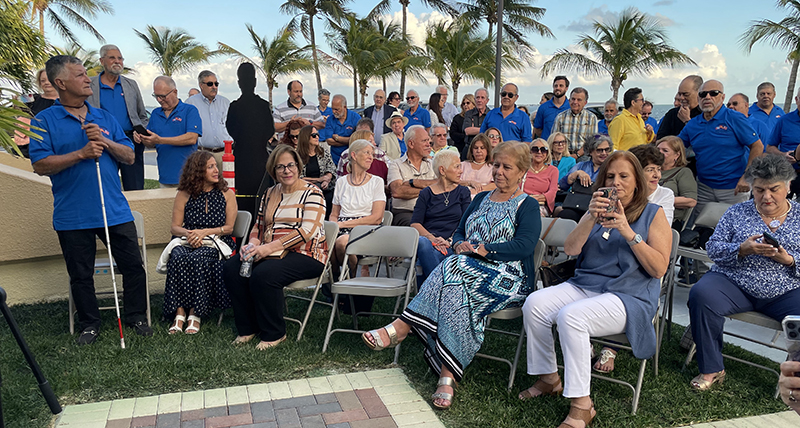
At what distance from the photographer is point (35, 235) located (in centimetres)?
522

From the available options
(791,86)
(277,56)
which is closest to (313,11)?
(277,56)

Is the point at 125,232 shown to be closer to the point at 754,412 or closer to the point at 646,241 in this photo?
the point at 646,241

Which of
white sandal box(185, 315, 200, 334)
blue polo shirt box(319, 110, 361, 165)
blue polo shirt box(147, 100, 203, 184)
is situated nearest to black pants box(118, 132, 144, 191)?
blue polo shirt box(147, 100, 203, 184)

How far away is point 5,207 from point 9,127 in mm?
2317

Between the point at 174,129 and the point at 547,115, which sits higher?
the point at 547,115

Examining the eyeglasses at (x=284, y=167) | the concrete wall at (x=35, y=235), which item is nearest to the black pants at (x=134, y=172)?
the concrete wall at (x=35, y=235)

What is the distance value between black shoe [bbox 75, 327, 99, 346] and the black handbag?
10.9ft

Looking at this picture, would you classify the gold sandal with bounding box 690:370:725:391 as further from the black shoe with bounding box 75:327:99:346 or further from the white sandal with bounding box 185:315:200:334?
the black shoe with bounding box 75:327:99:346

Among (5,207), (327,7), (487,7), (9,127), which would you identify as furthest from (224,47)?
(9,127)

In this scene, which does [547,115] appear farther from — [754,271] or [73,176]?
[73,176]

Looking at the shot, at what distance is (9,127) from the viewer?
127 inches

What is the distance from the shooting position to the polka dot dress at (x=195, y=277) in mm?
4648

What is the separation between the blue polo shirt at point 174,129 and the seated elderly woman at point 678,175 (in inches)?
187

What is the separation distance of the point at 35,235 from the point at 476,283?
4.12m
